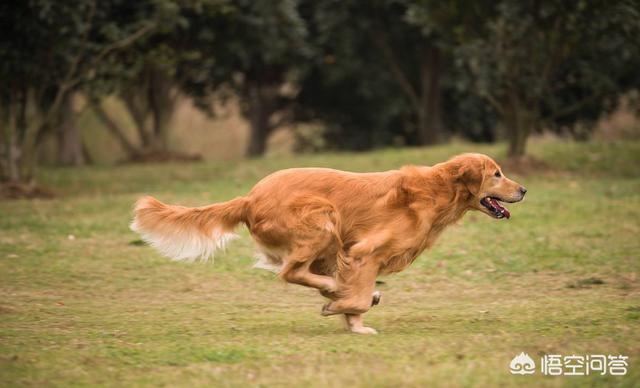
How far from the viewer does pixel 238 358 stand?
6785 mm

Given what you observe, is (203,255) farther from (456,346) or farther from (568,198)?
(568,198)

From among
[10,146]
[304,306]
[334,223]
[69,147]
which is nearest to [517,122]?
[10,146]

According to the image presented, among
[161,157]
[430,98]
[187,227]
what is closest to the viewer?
[187,227]

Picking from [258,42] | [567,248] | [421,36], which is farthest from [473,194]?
[421,36]

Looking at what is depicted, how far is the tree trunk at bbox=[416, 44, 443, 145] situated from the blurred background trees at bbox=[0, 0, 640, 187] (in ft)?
0.14

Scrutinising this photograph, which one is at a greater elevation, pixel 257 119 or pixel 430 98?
pixel 430 98

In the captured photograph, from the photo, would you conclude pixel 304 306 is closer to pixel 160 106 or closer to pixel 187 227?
pixel 187 227

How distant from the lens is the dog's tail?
26.7ft

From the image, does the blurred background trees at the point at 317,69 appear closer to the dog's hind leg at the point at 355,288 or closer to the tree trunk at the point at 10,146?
the tree trunk at the point at 10,146

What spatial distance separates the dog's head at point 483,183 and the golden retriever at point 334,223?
2cm

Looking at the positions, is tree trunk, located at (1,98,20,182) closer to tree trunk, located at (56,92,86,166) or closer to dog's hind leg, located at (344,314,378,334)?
tree trunk, located at (56,92,86,166)

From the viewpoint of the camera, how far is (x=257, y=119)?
3066 centimetres

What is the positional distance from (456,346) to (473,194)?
1.82 meters

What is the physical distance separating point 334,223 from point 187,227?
1.32 metres
